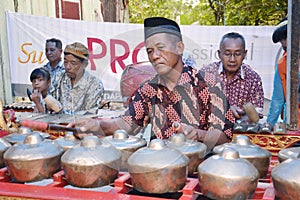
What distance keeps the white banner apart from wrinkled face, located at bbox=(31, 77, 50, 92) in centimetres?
68

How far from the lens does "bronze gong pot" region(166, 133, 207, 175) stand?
121 centimetres

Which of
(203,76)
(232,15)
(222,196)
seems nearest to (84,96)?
(203,76)

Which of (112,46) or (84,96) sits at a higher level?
(112,46)

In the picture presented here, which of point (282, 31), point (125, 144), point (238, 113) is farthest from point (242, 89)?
point (125, 144)

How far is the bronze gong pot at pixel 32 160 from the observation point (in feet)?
3.89

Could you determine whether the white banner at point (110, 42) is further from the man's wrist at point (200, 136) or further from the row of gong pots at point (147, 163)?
the row of gong pots at point (147, 163)

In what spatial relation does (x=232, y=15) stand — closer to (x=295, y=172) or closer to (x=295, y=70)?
(x=295, y=70)

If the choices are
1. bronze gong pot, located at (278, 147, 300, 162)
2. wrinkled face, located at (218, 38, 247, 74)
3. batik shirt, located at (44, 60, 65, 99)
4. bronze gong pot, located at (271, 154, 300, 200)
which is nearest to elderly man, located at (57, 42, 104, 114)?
batik shirt, located at (44, 60, 65, 99)

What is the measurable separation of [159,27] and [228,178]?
0.78 metres

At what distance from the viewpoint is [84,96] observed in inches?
117

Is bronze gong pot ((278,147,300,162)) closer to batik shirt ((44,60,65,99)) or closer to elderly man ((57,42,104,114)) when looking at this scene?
elderly man ((57,42,104,114))

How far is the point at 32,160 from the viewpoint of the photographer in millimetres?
1181

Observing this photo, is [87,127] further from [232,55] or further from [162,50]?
[232,55]

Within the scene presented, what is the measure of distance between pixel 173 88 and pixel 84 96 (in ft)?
4.89
